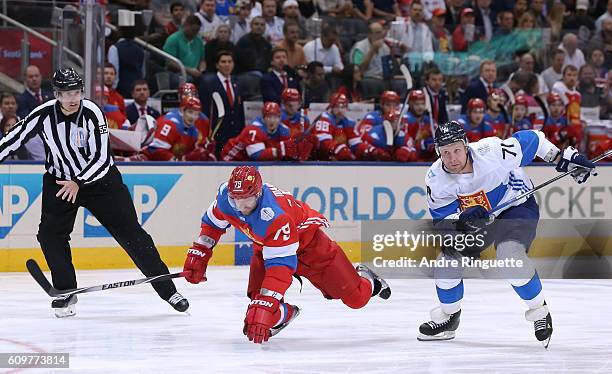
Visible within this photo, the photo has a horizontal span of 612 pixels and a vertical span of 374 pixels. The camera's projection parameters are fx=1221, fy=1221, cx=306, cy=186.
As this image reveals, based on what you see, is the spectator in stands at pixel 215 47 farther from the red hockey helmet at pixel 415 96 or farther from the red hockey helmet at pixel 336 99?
the red hockey helmet at pixel 415 96

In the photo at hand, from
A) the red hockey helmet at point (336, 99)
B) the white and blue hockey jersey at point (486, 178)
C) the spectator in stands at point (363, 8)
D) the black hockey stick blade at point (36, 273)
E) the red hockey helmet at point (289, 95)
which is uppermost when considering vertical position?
the white and blue hockey jersey at point (486, 178)

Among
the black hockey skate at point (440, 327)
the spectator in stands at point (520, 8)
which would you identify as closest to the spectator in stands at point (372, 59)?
the spectator in stands at point (520, 8)

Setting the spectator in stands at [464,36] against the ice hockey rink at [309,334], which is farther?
the spectator in stands at [464,36]

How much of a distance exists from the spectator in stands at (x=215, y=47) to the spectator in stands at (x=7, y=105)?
160cm

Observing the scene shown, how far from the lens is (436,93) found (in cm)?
1000

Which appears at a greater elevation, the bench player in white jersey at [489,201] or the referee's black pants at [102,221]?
the bench player in white jersey at [489,201]

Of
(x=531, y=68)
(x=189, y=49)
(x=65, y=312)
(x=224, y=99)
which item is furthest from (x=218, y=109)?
(x=65, y=312)

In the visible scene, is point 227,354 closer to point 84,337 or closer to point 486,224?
point 84,337

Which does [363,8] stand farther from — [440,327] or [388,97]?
[440,327]

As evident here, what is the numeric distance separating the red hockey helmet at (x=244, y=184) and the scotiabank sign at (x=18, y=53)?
383 centimetres

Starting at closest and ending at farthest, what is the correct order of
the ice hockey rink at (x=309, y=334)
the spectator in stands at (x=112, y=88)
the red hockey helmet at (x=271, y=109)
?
the ice hockey rink at (x=309, y=334) → the spectator in stands at (x=112, y=88) → the red hockey helmet at (x=271, y=109)

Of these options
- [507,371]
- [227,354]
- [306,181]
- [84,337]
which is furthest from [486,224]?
[306,181]

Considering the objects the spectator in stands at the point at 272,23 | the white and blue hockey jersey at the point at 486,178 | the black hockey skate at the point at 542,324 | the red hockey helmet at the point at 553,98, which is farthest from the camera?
the red hockey helmet at the point at 553,98

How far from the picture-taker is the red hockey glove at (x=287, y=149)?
946 centimetres
